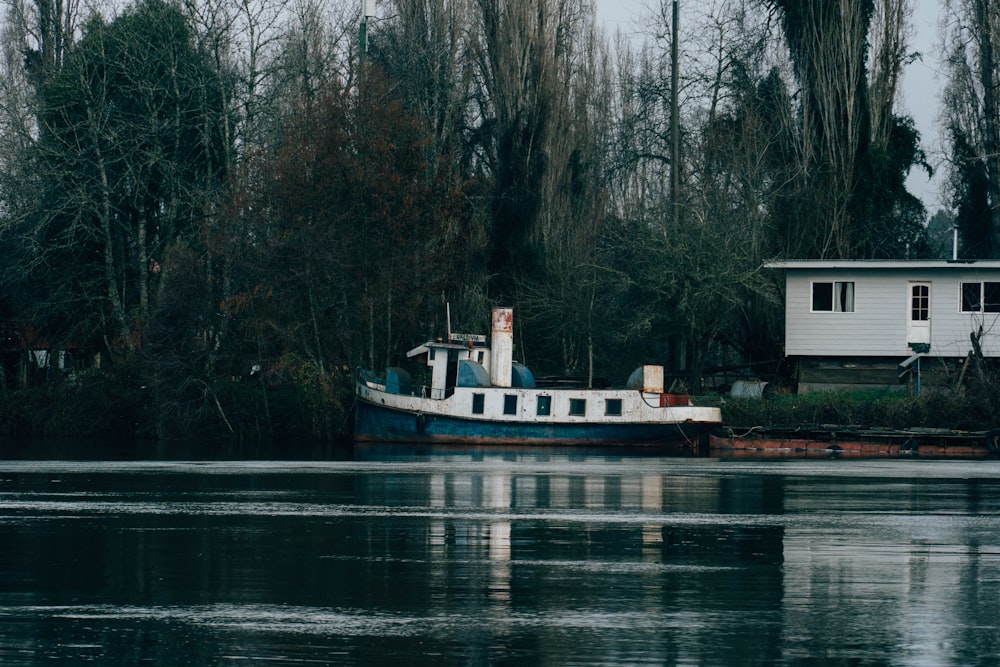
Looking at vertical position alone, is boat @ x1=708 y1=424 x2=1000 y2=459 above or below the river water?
above

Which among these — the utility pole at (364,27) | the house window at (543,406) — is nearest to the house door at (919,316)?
the house window at (543,406)

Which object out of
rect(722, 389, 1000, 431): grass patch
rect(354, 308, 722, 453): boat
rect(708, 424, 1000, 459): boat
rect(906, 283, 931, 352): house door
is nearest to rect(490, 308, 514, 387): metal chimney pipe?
rect(354, 308, 722, 453): boat

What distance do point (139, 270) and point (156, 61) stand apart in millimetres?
8437

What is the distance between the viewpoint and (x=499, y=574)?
17406 mm

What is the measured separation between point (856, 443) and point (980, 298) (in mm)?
10053

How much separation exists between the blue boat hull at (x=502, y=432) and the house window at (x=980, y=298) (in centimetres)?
1165

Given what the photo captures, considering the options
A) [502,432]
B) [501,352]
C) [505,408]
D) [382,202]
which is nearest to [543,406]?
[505,408]

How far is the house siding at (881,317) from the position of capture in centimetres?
5428

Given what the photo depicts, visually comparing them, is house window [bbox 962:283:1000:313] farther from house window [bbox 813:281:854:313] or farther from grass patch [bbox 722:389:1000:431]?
grass patch [bbox 722:389:1000:431]

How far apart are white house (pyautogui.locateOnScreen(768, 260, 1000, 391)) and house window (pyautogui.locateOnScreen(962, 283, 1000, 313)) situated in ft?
0.12

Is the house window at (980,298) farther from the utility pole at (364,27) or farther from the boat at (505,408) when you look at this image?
the utility pole at (364,27)

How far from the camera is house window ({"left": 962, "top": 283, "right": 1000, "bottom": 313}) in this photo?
179ft

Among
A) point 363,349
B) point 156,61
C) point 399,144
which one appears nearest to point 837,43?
point 399,144

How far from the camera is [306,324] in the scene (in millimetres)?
56031
